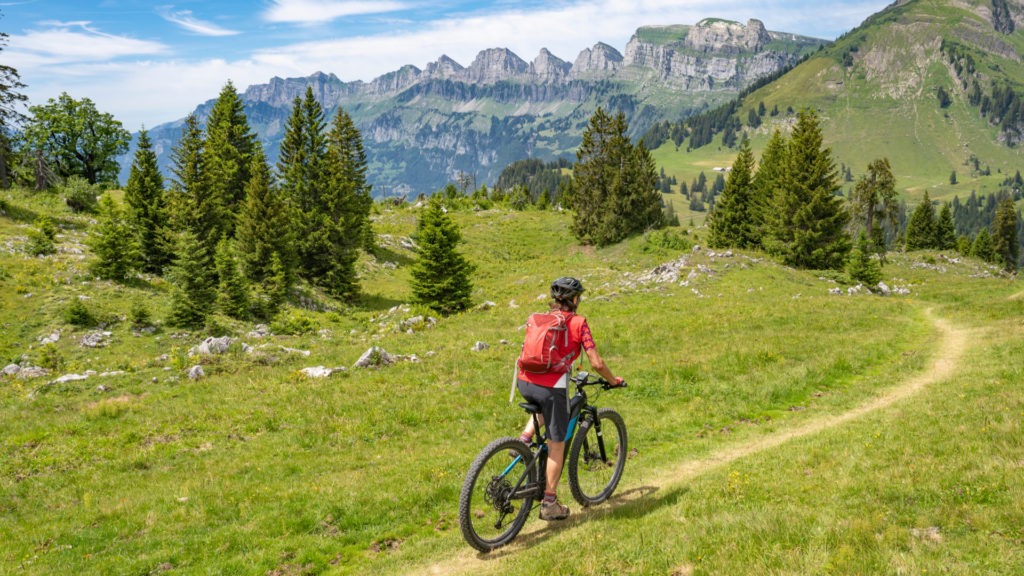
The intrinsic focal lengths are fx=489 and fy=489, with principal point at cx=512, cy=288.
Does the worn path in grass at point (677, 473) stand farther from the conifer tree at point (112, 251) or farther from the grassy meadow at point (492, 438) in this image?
the conifer tree at point (112, 251)

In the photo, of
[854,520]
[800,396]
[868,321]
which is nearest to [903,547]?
[854,520]

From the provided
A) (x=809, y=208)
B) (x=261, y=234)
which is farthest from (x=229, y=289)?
(x=809, y=208)

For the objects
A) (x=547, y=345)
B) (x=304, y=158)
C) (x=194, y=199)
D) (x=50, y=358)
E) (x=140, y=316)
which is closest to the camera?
(x=547, y=345)

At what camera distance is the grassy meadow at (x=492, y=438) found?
682 centimetres

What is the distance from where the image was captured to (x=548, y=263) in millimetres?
57625

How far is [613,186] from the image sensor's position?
63.3m

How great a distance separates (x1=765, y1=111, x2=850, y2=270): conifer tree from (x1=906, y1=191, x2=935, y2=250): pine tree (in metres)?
71.5

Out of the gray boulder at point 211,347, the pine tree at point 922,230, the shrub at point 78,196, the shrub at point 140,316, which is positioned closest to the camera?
the gray boulder at point 211,347

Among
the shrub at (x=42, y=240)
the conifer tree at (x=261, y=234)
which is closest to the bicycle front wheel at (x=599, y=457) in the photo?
the conifer tree at (x=261, y=234)

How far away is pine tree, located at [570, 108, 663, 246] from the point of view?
6294 cm

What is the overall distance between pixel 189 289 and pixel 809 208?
4903 centimetres

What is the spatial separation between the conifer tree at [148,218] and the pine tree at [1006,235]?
124m

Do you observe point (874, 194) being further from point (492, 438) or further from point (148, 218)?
point (148, 218)

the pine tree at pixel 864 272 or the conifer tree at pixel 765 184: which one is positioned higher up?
the conifer tree at pixel 765 184
